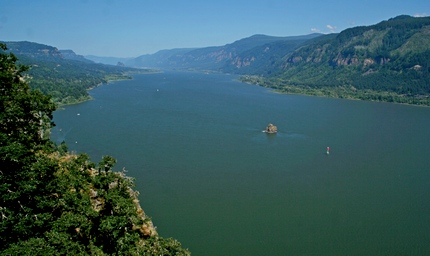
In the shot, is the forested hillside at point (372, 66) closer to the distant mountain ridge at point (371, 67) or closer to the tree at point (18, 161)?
the distant mountain ridge at point (371, 67)

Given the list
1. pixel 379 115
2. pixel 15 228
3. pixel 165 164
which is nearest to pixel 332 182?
pixel 165 164

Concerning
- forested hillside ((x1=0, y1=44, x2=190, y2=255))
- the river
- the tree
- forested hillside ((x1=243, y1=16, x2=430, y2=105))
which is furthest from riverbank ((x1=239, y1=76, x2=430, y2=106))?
the tree

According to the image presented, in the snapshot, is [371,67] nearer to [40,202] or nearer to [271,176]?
[271,176]

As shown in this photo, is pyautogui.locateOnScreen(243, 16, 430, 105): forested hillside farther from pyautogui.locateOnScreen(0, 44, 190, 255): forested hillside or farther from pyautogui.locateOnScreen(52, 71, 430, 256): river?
pyautogui.locateOnScreen(0, 44, 190, 255): forested hillside

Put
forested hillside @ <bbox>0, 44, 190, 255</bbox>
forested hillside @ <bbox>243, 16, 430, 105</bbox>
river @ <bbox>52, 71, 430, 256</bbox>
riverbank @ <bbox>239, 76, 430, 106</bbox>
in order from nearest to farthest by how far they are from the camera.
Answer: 1. forested hillside @ <bbox>0, 44, 190, 255</bbox>
2. river @ <bbox>52, 71, 430, 256</bbox>
3. riverbank @ <bbox>239, 76, 430, 106</bbox>
4. forested hillside @ <bbox>243, 16, 430, 105</bbox>

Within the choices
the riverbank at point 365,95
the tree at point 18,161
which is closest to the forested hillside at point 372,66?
the riverbank at point 365,95

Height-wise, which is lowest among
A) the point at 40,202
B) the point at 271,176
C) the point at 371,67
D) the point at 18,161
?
the point at 271,176

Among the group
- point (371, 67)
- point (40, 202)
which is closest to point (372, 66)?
point (371, 67)

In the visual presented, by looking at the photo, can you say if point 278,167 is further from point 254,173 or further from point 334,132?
point 334,132
